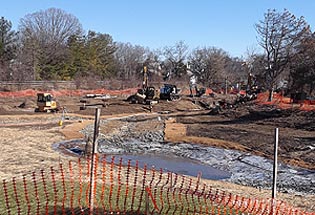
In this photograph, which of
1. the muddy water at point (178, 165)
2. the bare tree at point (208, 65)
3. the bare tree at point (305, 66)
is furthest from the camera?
the bare tree at point (208, 65)

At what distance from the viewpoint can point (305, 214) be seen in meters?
9.86

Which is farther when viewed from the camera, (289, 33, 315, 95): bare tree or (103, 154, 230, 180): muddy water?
→ (289, 33, 315, 95): bare tree

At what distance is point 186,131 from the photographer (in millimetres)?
27578

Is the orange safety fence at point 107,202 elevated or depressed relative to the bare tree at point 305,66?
depressed

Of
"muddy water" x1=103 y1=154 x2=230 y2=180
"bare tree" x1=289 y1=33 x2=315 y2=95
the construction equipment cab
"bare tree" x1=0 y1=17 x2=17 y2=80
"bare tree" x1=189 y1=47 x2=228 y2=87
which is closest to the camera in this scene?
"muddy water" x1=103 y1=154 x2=230 y2=180

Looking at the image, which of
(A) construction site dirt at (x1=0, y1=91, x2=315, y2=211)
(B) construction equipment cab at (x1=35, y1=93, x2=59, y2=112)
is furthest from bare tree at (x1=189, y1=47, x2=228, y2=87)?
(B) construction equipment cab at (x1=35, y1=93, x2=59, y2=112)

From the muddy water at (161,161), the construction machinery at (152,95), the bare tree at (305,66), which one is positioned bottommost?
the muddy water at (161,161)

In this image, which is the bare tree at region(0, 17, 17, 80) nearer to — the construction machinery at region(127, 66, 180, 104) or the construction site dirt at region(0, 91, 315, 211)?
the construction site dirt at region(0, 91, 315, 211)

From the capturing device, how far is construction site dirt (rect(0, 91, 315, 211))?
15.4m

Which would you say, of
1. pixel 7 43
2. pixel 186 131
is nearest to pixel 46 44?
pixel 7 43

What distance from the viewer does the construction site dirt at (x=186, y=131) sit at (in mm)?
15398

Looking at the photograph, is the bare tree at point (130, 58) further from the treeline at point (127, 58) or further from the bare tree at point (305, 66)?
the bare tree at point (305, 66)

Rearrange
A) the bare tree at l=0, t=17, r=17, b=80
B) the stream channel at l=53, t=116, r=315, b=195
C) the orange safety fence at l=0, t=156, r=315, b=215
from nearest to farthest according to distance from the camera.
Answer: the orange safety fence at l=0, t=156, r=315, b=215, the stream channel at l=53, t=116, r=315, b=195, the bare tree at l=0, t=17, r=17, b=80

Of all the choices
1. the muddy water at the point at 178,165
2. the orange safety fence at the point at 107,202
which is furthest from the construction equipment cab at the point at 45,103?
the orange safety fence at the point at 107,202
